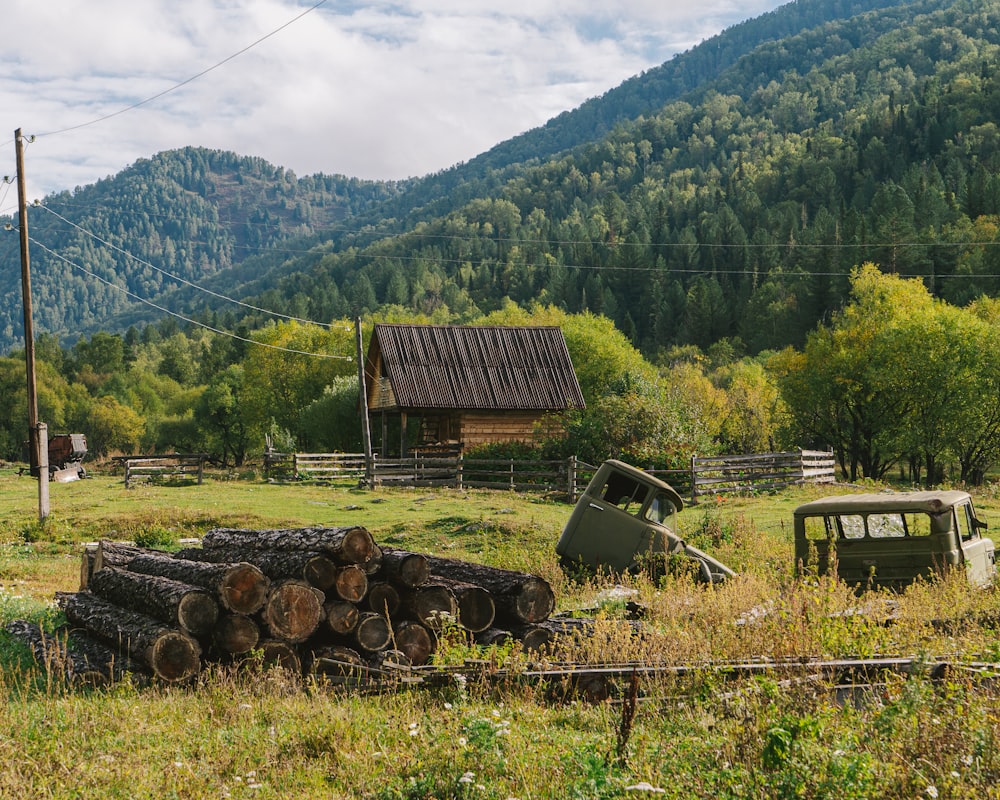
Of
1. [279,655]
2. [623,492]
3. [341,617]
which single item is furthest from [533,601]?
[623,492]

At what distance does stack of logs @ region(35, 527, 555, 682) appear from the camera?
9.23m

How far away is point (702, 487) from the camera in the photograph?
103ft

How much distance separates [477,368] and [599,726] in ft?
124

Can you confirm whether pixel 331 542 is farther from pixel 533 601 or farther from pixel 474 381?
pixel 474 381

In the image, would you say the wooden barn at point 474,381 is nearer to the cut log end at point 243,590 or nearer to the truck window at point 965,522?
the truck window at point 965,522

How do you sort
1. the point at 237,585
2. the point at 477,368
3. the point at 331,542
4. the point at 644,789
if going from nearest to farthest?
the point at 644,789 → the point at 237,585 → the point at 331,542 → the point at 477,368

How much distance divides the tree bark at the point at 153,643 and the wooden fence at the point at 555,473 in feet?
71.3

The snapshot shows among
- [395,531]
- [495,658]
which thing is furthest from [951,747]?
[395,531]

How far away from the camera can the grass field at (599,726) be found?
19.2 feet

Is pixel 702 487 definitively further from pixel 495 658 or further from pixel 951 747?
pixel 951 747

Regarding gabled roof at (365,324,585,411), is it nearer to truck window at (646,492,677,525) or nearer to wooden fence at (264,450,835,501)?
wooden fence at (264,450,835,501)

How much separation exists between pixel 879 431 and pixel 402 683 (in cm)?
4370

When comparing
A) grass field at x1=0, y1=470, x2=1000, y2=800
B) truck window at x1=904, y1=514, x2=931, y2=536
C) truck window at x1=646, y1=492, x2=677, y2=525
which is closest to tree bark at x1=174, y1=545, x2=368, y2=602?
grass field at x1=0, y1=470, x2=1000, y2=800

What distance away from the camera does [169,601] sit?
925 centimetres
